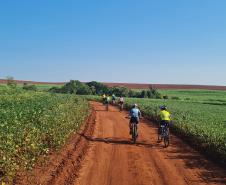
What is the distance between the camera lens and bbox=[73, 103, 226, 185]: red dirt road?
46.0 ft

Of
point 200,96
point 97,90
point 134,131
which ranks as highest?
point 97,90

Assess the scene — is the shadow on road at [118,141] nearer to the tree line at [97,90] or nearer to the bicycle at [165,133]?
the bicycle at [165,133]

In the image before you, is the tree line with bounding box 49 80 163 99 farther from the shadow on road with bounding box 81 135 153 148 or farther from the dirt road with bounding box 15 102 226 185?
the dirt road with bounding box 15 102 226 185

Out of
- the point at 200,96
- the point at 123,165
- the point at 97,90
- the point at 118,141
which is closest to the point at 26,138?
the point at 123,165

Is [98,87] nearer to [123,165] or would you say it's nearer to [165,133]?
[165,133]

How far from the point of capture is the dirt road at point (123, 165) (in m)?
13.8

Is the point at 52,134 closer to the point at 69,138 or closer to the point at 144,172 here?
the point at 69,138

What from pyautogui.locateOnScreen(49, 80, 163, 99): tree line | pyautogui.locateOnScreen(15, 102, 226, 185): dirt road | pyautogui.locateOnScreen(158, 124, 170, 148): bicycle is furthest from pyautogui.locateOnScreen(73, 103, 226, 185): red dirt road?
pyautogui.locateOnScreen(49, 80, 163, 99): tree line

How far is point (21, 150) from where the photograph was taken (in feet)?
49.2

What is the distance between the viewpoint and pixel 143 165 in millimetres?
16250

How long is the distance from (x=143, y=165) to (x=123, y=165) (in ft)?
2.58

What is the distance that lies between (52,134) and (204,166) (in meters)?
6.72

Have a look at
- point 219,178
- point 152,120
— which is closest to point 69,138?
point 219,178

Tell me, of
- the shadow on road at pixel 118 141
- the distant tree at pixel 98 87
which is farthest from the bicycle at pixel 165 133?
the distant tree at pixel 98 87
